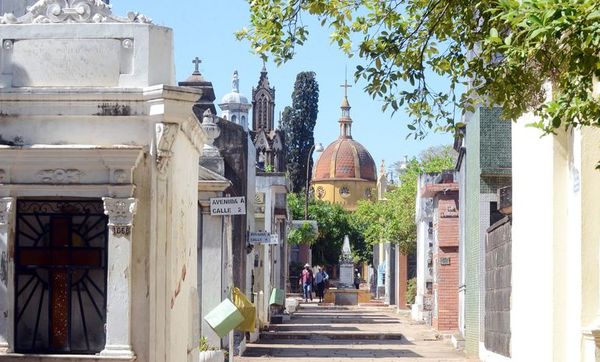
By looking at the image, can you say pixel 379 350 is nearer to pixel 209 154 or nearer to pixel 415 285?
pixel 209 154

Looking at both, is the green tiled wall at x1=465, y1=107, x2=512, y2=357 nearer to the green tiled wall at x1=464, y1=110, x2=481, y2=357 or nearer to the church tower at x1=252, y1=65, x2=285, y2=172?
the green tiled wall at x1=464, y1=110, x2=481, y2=357

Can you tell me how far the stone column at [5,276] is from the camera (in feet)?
44.8

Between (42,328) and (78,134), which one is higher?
(78,134)

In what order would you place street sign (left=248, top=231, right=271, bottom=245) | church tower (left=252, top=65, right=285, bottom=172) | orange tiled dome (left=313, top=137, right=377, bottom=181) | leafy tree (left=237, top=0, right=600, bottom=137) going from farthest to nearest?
orange tiled dome (left=313, top=137, right=377, bottom=181) → church tower (left=252, top=65, right=285, bottom=172) → street sign (left=248, top=231, right=271, bottom=245) → leafy tree (left=237, top=0, right=600, bottom=137)

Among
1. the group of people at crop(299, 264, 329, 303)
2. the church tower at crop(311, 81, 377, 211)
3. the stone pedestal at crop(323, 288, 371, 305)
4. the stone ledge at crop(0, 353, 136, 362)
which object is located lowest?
the stone ledge at crop(0, 353, 136, 362)

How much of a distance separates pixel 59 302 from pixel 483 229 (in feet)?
38.8

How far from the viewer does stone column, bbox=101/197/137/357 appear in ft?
44.2

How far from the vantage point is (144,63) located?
1391 centimetres

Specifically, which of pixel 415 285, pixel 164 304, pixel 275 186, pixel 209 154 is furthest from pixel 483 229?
pixel 415 285

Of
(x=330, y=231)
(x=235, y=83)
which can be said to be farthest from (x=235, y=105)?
(x=330, y=231)

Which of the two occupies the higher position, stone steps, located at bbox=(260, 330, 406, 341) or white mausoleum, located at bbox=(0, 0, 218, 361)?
white mausoleum, located at bbox=(0, 0, 218, 361)

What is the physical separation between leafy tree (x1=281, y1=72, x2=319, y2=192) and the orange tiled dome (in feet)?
79.1

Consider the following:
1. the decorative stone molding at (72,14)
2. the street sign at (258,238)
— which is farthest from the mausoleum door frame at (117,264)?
the street sign at (258,238)

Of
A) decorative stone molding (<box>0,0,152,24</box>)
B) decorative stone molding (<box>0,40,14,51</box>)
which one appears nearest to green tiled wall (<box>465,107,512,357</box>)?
decorative stone molding (<box>0,0,152,24</box>)
